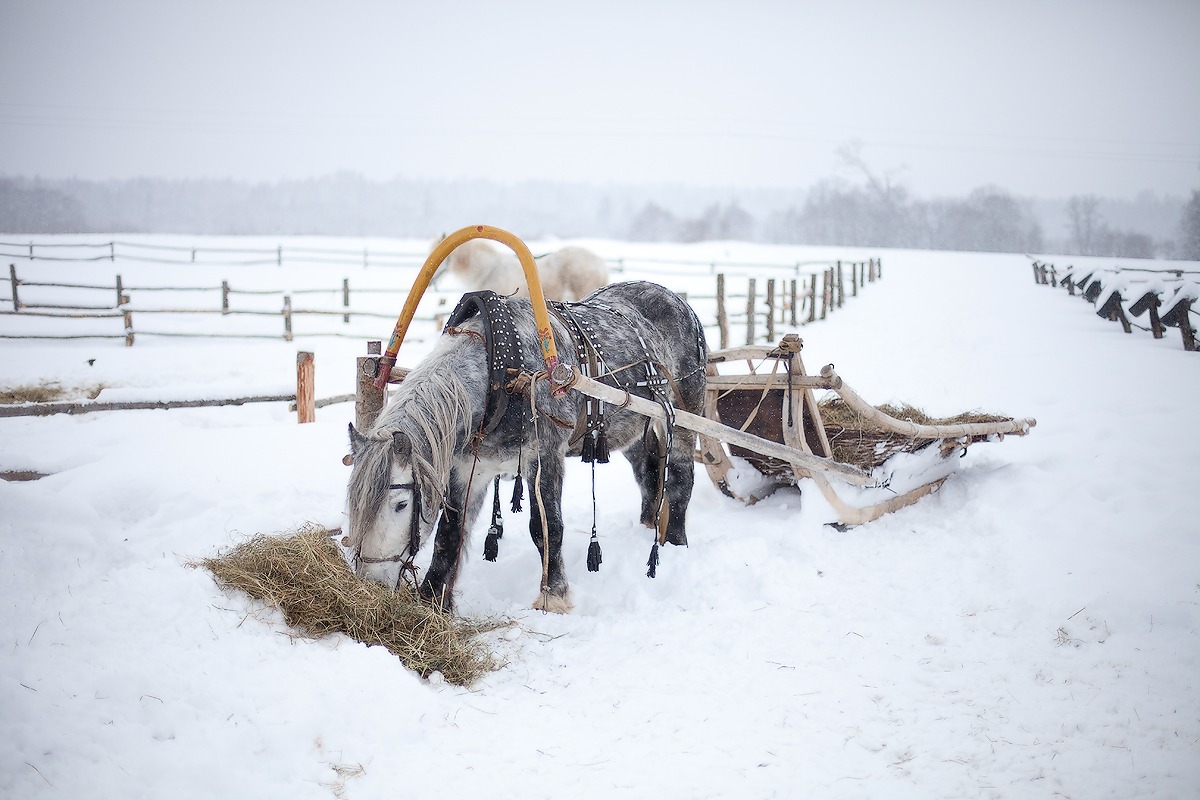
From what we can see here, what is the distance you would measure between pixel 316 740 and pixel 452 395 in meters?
1.49

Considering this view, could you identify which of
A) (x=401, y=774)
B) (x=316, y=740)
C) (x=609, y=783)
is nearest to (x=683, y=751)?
(x=609, y=783)

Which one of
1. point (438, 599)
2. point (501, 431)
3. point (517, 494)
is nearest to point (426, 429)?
point (501, 431)

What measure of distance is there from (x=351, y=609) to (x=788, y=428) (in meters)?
2.96

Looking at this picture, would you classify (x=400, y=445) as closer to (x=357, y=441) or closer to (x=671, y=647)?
(x=357, y=441)

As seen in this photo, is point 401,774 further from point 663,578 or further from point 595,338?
point 595,338

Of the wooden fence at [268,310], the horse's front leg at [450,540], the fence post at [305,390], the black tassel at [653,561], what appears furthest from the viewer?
the wooden fence at [268,310]

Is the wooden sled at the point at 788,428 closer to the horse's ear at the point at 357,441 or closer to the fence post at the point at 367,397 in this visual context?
the fence post at the point at 367,397

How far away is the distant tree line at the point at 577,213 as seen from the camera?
17.0ft

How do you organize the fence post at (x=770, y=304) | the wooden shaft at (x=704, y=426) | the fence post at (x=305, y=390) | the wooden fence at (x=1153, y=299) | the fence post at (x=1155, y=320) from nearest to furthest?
the wooden shaft at (x=704, y=426) < the wooden fence at (x=1153, y=299) < the fence post at (x=305, y=390) < the fence post at (x=1155, y=320) < the fence post at (x=770, y=304)

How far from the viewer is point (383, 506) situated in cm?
286

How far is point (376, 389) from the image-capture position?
11.9ft

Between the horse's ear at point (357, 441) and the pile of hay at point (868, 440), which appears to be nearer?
the horse's ear at point (357, 441)

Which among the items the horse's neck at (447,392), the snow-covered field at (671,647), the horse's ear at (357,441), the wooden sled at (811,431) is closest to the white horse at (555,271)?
the wooden sled at (811,431)

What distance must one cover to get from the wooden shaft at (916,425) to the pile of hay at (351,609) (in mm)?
2652
